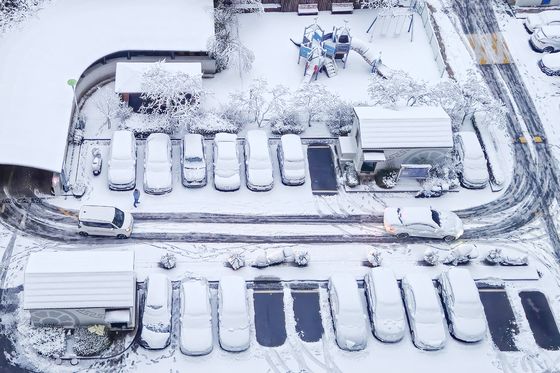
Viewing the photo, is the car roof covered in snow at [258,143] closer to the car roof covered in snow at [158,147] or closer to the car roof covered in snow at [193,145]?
the car roof covered in snow at [193,145]

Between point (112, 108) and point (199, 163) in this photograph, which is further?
point (112, 108)

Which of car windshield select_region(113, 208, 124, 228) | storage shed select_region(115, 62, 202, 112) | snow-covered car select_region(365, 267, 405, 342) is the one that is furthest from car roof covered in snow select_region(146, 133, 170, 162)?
snow-covered car select_region(365, 267, 405, 342)

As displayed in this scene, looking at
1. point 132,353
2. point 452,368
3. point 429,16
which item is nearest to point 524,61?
point 429,16

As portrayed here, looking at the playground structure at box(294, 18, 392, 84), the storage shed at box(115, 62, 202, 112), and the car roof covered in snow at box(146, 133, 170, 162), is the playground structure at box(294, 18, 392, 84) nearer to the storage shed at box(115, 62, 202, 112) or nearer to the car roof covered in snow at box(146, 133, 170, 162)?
the storage shed at box(115, 62, 202, 112)

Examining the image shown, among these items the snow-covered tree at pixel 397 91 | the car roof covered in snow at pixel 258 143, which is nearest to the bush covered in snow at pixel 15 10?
the car roof covered in snow at pixel 258 143

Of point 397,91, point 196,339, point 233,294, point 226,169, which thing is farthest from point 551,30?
point 196,339

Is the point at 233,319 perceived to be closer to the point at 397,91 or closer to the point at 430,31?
the point at 397,91
